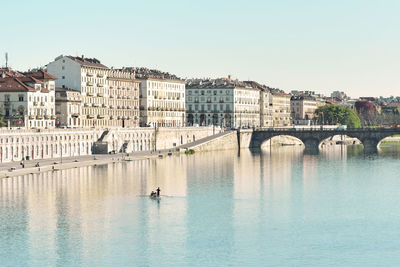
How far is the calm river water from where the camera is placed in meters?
57.0

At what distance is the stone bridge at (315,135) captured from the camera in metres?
160

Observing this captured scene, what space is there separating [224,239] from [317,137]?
107 meters

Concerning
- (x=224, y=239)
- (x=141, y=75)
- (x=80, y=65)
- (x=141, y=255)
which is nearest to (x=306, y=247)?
(x=224, y=239)

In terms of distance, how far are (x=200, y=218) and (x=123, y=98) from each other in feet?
325

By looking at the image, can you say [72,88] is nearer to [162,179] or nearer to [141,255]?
[162,179]

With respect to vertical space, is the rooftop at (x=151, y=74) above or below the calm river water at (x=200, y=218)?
above

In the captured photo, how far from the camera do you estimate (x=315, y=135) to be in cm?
16688

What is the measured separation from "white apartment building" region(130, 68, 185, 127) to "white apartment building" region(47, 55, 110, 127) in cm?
1024

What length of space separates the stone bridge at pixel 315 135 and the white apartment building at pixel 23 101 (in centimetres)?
4936

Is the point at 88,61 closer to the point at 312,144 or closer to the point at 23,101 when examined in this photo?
the point at 23,101

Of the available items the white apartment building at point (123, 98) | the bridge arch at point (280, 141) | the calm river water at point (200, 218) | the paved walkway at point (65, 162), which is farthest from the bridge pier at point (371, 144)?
the calm river water at point (200, 218)

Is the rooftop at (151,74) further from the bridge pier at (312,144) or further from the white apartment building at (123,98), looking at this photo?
the bridge pier at (312,144)

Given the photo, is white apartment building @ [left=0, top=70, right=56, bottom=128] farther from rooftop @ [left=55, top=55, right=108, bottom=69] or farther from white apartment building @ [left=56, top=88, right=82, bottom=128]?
rooftop @ [left=55, top=55, right=108, bottom=69]

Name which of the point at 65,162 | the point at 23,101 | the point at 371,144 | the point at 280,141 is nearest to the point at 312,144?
the point at 371,144
